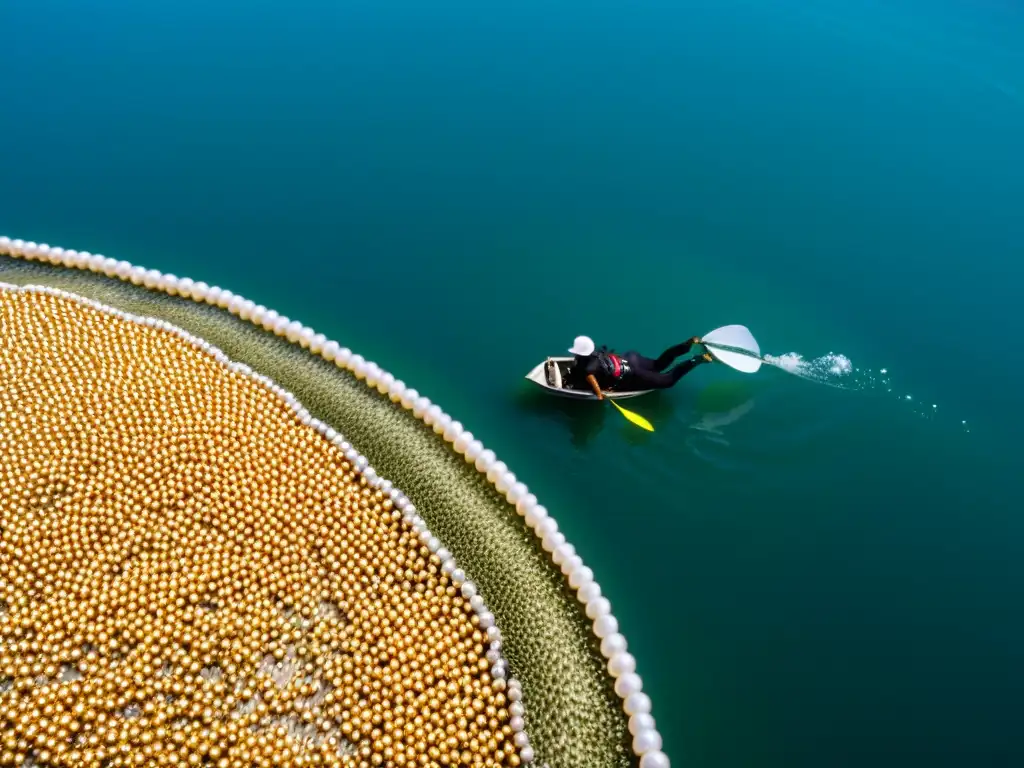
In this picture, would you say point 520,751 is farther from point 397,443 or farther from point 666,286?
point 666,286

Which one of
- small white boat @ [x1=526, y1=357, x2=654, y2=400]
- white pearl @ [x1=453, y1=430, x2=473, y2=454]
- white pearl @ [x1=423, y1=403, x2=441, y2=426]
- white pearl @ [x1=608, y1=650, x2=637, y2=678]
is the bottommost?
white pearl @ [x1=608, y1=650, x2=637, y2=678]

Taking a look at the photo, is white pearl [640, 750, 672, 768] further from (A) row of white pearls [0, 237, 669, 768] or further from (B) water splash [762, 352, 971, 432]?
(B) water splash [762, 352, 971, 432]

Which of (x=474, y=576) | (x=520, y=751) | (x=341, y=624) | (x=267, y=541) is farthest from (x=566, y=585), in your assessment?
(x=267, y=541)

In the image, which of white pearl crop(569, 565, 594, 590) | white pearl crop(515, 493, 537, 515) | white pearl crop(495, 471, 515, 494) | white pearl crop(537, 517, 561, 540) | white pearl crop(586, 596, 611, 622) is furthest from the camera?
white pearl crop(495, 471, 515, 494)

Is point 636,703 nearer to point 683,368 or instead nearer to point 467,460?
point 467,460

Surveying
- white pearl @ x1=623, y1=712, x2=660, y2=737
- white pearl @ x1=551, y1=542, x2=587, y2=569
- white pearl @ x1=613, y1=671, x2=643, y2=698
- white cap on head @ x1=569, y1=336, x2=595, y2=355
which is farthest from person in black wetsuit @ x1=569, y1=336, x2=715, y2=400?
white pearl @ x1=623, y1=712, x2=660, y2=737
